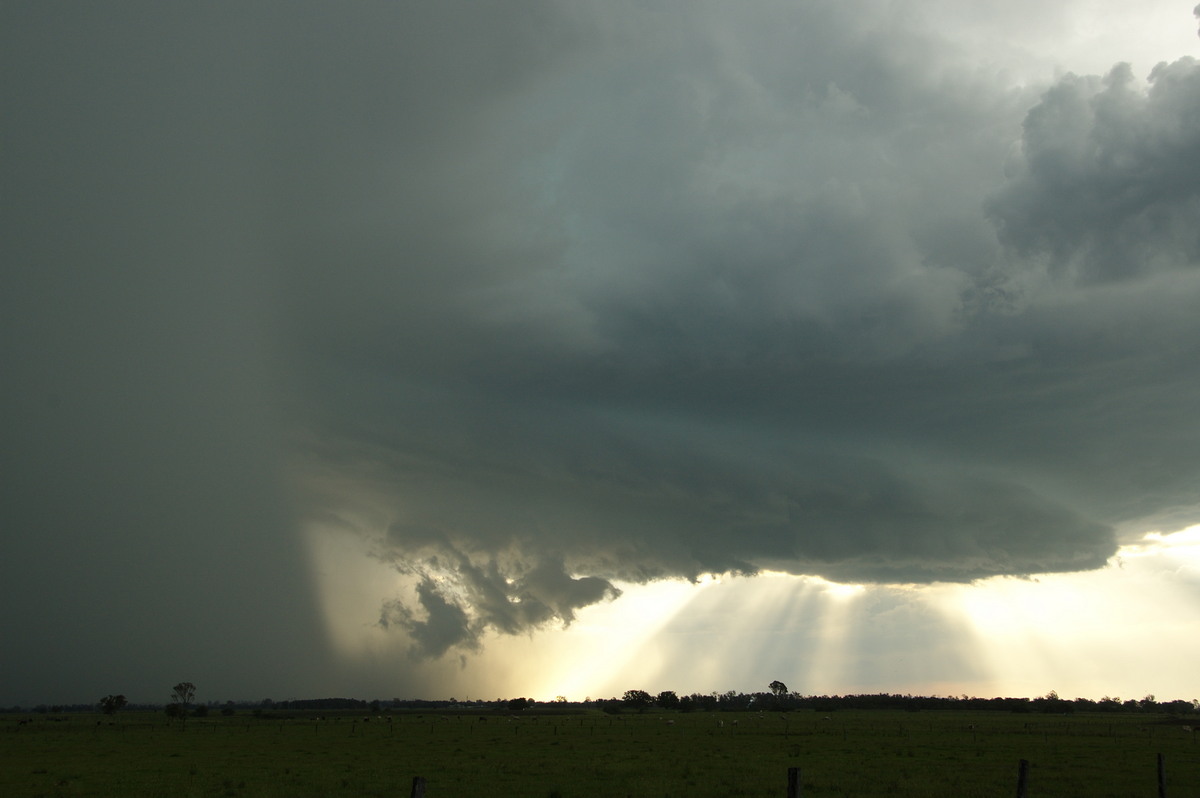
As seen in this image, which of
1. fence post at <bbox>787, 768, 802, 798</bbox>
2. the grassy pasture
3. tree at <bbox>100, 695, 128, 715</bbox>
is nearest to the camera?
fence post at <bbox>787, 768, 802, 798</bbox>

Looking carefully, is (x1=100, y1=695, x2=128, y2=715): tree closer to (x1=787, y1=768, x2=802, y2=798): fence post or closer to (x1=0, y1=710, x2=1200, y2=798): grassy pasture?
(x1=0, y1=710, x2=1200, y2=798): grassy pasture

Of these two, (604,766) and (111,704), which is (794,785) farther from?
(111,704)

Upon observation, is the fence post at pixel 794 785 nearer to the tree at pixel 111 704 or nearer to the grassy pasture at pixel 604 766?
the grassy pasture at pixel 604 766

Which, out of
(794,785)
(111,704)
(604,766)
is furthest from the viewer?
(111,704)

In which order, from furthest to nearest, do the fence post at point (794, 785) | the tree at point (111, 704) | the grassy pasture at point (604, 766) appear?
the tree at point (111, 704) → the grassy pasture at point (604, 766) → the fence post at point (794, 785)

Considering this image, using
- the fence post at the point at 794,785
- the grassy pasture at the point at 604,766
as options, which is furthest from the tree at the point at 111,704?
the fence post at the point at 794,785

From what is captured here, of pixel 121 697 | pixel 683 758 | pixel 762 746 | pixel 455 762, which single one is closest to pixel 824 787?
pixel 683 758

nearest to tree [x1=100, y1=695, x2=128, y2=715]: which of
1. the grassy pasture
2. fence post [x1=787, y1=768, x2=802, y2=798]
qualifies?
the grassy pasture

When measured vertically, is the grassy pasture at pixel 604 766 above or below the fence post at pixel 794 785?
below

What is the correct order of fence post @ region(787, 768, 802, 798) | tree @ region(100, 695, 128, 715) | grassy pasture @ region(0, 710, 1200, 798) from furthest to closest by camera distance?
tree @ region(100, 695, 128, 715) < grassy pasture @ region(0, 710, 1200, 798) < fence post @ region(787, 768, 802, 798)

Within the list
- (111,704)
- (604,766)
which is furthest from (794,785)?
(111,704)

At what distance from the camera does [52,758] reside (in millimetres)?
62156

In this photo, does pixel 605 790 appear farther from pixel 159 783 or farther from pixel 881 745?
pixel 881 745

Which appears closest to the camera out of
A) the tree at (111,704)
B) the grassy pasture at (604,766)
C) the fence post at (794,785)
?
the fence post at (794,785)
